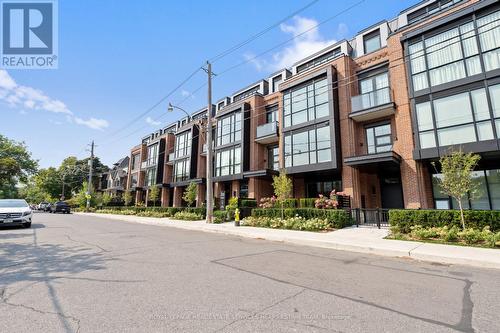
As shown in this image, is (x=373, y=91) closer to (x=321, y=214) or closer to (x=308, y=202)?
(x=308, y=202)

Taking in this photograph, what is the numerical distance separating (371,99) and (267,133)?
29.6ft

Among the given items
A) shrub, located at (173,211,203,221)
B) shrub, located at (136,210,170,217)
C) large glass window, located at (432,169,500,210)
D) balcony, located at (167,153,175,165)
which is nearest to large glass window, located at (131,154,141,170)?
balcony, located at (167,153,175,165)

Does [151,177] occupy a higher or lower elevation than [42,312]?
higher

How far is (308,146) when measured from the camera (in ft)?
63.8

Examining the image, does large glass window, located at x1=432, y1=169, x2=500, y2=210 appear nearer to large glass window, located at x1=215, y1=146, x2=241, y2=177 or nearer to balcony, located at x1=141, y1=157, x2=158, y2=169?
large glass window, located at x1=215, y1=146, x2=241, y2=177

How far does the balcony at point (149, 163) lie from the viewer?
4044 centimetres

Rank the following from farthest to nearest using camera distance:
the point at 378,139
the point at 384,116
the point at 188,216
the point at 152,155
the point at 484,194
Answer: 1. the point at 152,155
2. the point at 188,216
3. the point at 378,139
4. the point at 384,116
5. the point at 484,194

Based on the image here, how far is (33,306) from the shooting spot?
12.4ft

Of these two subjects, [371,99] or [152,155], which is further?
[152,155]

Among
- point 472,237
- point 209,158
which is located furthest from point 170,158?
point 472,237

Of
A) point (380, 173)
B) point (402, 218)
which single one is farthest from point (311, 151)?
point (402, 218)

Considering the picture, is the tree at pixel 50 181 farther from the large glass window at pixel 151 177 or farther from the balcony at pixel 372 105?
→ the balcony at pixel 372 105

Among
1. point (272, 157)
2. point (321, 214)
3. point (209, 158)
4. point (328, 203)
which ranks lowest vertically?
point (321, 214)

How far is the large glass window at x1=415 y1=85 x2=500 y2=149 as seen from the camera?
12516mm
